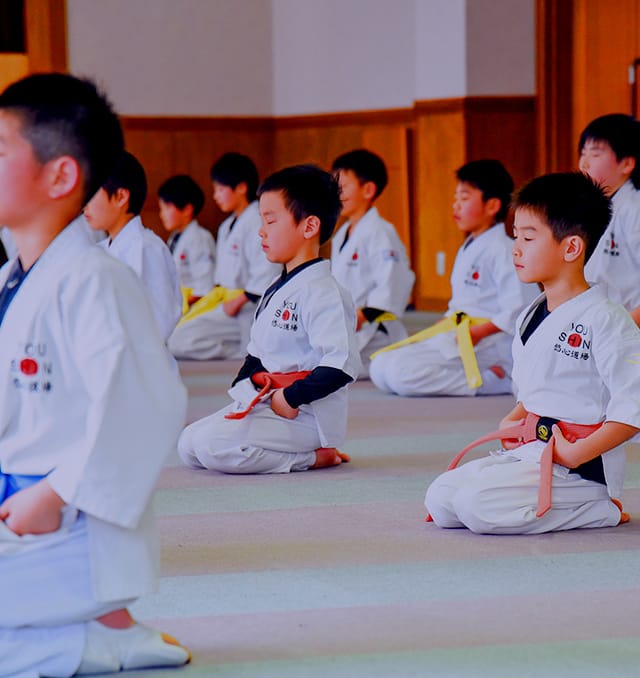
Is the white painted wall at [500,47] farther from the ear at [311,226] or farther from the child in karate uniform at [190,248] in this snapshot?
the ear at [311,226]

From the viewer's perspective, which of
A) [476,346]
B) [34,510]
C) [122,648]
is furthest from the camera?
[476,346]

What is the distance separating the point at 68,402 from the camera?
1.96m

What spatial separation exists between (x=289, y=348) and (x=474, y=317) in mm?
1836

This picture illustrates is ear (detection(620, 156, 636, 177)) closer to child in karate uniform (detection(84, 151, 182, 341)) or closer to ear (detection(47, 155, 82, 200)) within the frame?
child in karate uniform (detection(84, 151, 182, 341))

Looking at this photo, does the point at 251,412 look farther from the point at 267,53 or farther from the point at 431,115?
the point at 267,53

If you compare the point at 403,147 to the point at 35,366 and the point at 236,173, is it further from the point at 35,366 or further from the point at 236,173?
the point at 35,366

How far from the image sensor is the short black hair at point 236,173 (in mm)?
7621

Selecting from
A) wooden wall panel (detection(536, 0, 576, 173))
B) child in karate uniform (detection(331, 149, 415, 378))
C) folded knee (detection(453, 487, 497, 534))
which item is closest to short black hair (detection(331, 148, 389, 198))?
child in karate uniform (detection(331, 149, 415, 378))

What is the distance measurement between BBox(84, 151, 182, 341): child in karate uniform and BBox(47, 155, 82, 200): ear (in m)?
2.26

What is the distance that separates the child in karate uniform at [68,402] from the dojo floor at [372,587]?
235 mm

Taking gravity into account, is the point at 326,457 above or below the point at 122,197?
below

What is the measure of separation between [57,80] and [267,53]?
8.58 m

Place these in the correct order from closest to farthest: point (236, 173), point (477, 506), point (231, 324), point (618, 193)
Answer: point (477, 506) < point (618, 193) < point (231, 324) < point (236, 173)

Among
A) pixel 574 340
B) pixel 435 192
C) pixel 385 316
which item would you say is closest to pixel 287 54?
pixel 435 192
